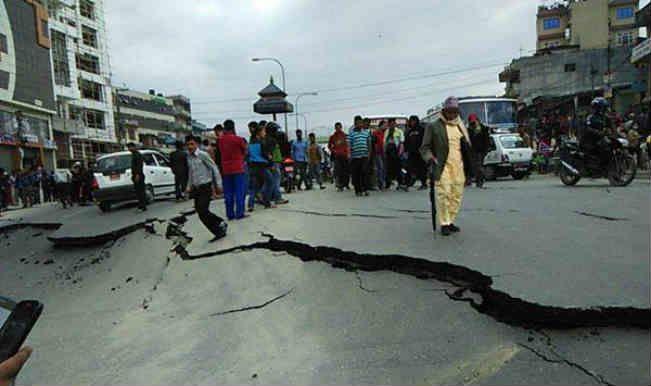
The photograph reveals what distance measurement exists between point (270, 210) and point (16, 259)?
5.01m

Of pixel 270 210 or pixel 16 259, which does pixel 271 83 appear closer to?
pixel 270 210

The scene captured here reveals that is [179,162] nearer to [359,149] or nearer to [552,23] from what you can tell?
[359,149]

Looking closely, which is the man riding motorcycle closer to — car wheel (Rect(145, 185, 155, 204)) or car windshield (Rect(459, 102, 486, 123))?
car windshield (Rect(459, 102, 486, 123))

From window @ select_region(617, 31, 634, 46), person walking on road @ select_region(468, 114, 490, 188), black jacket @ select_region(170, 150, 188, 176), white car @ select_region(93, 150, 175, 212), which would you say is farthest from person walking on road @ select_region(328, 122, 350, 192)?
window @ select_region(617, 31, 634, 46)

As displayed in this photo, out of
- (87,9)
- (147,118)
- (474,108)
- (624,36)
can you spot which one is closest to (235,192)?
(474,108)

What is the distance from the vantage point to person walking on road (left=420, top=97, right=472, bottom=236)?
485cm

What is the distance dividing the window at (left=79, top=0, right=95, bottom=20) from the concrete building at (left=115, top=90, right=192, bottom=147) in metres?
12.9

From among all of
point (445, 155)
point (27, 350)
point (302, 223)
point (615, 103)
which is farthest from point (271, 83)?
point (615, 103)

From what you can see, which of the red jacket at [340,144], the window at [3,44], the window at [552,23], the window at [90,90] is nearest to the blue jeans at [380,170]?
the red jacket at [340,144]

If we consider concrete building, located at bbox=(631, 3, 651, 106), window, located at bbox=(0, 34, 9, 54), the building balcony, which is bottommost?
the building balcony

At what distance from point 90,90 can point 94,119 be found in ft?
10.9

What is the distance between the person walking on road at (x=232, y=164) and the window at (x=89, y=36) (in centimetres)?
5021

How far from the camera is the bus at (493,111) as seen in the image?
18.5 m

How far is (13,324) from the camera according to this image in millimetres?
1200
